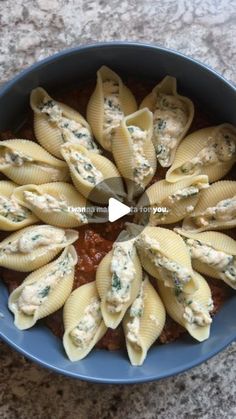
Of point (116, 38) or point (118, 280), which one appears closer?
point (118, 280)

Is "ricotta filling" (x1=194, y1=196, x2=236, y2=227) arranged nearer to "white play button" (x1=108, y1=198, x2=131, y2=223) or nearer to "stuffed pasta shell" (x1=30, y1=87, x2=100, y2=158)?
"white play button" (x1=108, y1=198, x2=131, y2=223)

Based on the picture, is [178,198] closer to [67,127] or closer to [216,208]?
[216,208]

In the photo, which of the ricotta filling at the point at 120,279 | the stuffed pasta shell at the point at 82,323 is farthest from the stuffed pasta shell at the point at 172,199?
the stuffed pasta shell at the point at 82,323

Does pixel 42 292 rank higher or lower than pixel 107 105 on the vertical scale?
lower

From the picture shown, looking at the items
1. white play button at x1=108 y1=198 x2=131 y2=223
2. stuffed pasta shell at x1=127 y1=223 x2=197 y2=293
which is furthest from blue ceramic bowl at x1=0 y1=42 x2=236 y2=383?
white play button at x1=108 y1=198 x2=131 y2=223

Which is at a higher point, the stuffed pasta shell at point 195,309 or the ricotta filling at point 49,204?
the ricotta filling at point 49,204

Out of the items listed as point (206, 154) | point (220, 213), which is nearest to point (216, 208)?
point (220, 213)

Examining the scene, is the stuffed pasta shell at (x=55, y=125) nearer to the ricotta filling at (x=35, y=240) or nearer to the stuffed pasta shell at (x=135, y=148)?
the stuffed pasta shell at (x=135, y=148)

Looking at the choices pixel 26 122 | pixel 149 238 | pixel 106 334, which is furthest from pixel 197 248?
pixel 26 122
